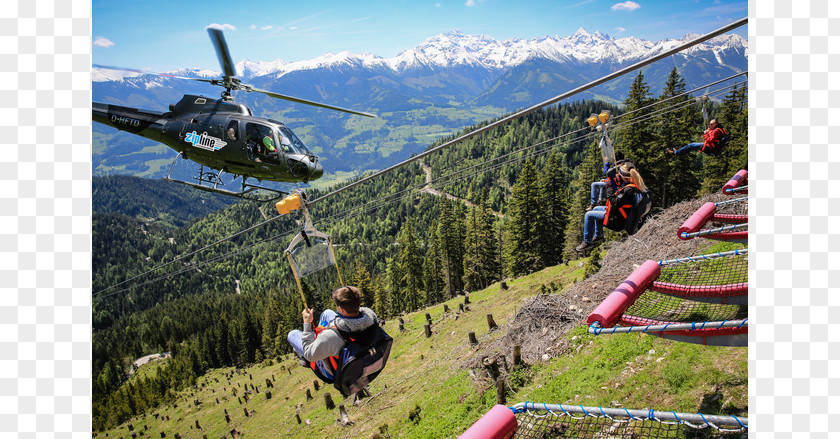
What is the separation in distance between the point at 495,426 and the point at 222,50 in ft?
37.9

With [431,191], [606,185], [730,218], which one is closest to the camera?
[606,185]

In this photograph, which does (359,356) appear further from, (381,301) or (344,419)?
(381,301)

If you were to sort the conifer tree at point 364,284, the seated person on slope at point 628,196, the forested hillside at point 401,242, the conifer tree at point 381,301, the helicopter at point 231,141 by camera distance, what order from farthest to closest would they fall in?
the conifer tree at point 381,301, the conifer tree at point 364,284, the forested hillside at point 401,242, the helicopter at point 231,141, the seated person on slope at point 628,196

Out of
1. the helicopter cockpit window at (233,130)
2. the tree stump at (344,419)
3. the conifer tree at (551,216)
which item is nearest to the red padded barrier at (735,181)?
the helicopter cockpit window at (233,130)

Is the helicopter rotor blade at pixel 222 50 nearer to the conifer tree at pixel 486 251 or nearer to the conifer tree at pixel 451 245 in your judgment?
the conifer tree at pixel 486 251

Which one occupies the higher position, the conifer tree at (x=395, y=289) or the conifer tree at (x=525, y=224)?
the conifer tree at (x=525, y=224)

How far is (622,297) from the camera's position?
18.2 ft

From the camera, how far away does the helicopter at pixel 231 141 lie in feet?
37.2

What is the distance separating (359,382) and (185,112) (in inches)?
431

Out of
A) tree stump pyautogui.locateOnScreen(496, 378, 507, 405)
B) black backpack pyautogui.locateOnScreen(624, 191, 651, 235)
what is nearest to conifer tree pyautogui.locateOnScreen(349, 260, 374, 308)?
tree stump pyautogui.locateOnScreen(496, 378, 507, 405)

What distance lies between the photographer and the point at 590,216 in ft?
31.7

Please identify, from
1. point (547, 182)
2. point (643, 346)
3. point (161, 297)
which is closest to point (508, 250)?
point (547, 182)

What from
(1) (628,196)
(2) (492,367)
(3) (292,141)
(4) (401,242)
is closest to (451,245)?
A: (4) (401,242)

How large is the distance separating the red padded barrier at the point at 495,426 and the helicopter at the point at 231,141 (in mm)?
7977
